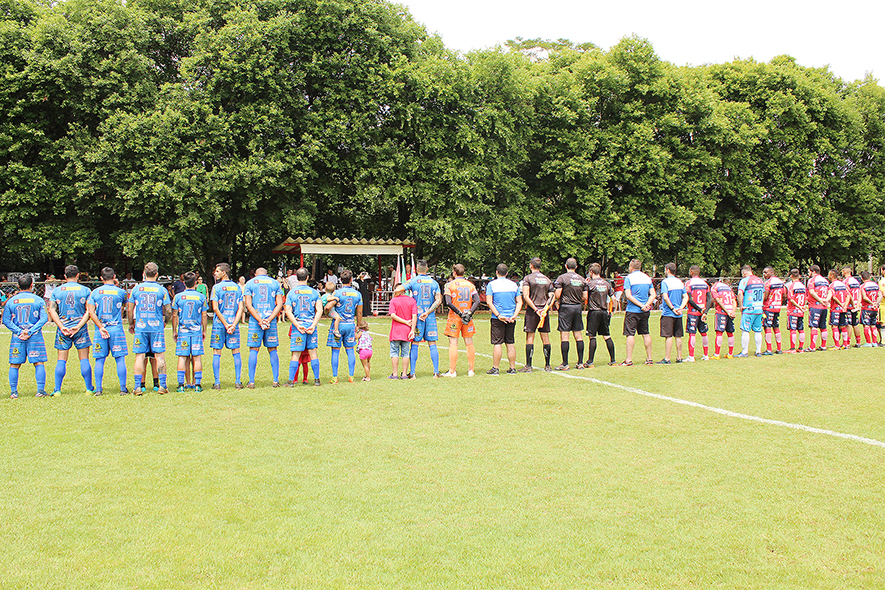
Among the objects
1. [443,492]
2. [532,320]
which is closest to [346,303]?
[532,320]

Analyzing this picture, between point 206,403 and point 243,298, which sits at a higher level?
point 243,298

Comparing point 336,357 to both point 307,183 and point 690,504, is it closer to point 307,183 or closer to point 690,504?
point 690,504

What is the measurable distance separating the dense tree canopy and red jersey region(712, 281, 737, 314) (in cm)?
1438

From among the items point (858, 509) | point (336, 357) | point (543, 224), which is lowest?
point (858, 509)

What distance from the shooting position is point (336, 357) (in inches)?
418

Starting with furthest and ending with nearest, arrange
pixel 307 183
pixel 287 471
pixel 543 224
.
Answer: pixel 543 224
pixel 307 183
pixel 287 471

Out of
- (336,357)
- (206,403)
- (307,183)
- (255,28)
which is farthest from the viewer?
(307,183)

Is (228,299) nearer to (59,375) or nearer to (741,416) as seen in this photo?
(59,375)

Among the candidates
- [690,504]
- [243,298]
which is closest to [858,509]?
[690,504]

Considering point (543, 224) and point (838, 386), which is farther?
point (543, 224)

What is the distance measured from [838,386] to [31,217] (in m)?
26.2

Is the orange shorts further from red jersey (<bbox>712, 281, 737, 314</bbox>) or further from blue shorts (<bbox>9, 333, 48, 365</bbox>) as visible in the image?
blue shorts (<bbox>9, 333, 48, 365</bbox>)

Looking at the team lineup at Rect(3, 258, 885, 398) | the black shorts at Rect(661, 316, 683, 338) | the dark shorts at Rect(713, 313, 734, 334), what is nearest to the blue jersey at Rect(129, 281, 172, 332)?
the team lineup at Rect(3, 258, 885, 398)

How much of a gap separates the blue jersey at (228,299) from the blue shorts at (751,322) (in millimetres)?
9742
